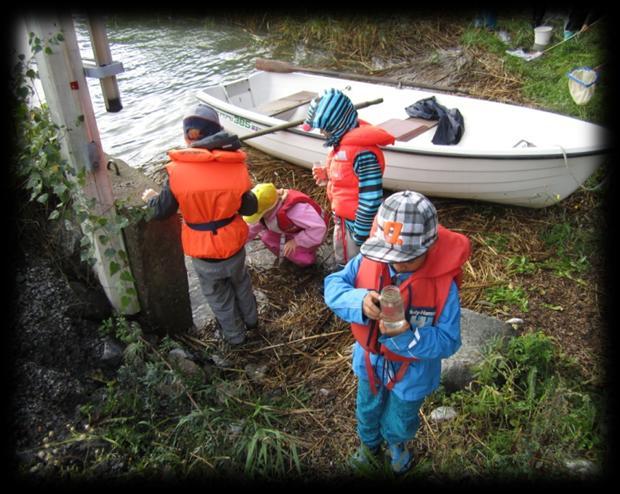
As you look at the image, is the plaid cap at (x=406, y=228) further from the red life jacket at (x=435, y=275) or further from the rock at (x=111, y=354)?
the rock at (x=111, y=354)

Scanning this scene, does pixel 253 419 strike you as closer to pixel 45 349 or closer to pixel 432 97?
pixel 45 349

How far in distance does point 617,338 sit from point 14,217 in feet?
14.3

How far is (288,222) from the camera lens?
14.7ft

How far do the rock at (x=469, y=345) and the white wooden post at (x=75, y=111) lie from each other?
2195mm

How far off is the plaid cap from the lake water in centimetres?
607

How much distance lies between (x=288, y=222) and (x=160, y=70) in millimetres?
7043

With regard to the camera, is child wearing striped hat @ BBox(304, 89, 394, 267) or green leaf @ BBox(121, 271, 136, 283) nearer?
green leaf @ BBox(121, 271, 136, 283)

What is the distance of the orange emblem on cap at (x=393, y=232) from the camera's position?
205 cm

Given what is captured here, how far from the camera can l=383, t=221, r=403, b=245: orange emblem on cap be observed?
80.6 inches

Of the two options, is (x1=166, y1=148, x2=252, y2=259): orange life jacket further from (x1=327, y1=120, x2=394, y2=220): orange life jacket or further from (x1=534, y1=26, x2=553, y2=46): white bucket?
(x1=534, y1=26, x2=553, y2=46): white bucket

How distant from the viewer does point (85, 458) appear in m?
2.61

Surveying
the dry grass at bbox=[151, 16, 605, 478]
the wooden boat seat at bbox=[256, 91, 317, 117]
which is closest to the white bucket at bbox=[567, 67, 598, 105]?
the dry grass at bbox=[151, 16, 605, 478]

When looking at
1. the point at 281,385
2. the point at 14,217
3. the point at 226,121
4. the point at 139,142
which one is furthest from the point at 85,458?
the point at 139,142

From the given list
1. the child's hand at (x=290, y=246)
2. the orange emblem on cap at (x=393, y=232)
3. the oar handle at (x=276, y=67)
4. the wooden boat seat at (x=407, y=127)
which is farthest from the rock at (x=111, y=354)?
the oar handle at (x=276, y=67)
